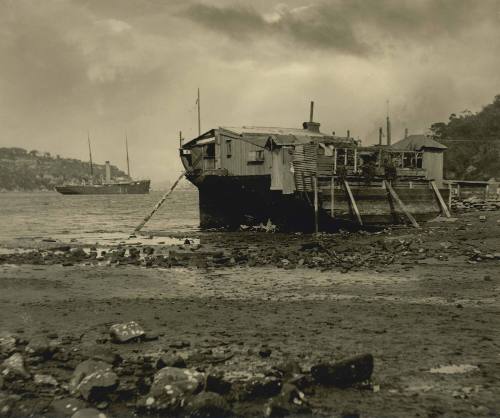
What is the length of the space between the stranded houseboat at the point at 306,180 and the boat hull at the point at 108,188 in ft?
401

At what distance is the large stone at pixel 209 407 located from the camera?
542 centimetres

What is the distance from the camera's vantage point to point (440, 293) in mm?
11898

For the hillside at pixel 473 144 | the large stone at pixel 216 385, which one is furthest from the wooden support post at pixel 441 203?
the hillside at pixel 473 144

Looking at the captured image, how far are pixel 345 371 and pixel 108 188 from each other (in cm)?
15581

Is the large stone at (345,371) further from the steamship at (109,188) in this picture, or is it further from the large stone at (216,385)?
the steamship at (109,188)

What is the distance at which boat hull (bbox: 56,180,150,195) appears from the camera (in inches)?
6122

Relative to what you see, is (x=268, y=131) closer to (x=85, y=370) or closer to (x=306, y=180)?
(x=306, y=180)

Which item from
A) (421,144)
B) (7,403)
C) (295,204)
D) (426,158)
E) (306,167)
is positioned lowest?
(7,403)

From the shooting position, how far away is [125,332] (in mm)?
8047

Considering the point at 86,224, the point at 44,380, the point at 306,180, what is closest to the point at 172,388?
the point at 44,380

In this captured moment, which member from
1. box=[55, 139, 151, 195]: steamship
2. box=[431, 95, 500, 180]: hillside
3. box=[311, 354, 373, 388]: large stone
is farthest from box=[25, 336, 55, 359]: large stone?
box=[55, 139, 151, 195]: steamship

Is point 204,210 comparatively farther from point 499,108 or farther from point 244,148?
point 499,108

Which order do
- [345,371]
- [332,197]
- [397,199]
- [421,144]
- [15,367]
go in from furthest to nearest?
[421,144] < [397,199] < [332,197] < [15,367] < [345,371]

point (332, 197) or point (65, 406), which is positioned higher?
point (332, 197)
